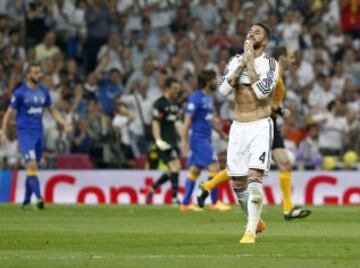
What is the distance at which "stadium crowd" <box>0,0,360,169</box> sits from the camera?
1067 inches

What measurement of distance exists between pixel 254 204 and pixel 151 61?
50.2 feet

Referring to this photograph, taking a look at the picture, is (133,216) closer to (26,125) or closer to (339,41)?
(26,125)

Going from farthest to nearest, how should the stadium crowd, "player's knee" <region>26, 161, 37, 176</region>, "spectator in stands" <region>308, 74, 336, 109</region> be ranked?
"spectator in stands" <region>308, 74, 336, 109</region> → the stadium crowd → "player's knee" <region>26, 161, 37, 176</region>

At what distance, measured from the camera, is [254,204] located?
1348 cm

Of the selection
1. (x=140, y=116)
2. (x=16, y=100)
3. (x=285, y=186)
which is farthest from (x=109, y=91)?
(x=285, y=186)

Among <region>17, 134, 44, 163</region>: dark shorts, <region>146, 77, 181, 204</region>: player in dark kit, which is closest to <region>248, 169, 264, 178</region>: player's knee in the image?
<region>17, 134, 44, 163</region>: dark shorts

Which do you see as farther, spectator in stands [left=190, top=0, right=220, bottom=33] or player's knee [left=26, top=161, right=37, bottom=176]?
spectator in stands [left=190, top=0, right=220, bottom=33]

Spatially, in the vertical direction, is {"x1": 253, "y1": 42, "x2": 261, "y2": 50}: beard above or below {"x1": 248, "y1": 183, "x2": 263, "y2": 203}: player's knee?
above

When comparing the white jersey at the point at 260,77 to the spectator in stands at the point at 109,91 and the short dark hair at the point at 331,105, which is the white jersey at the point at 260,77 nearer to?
the short dark hair at the point at 331,105

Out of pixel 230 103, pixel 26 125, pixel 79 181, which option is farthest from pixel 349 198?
pixel 26 125

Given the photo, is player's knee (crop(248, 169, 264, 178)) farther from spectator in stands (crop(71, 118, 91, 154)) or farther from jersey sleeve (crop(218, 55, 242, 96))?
spectator in stands (crop(71, 118, 91, 154))

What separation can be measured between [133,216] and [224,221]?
208 centimetres

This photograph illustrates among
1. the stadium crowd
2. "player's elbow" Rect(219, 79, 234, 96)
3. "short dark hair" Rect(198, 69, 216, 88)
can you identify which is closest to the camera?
"player's elbow" Rect(219, 79, 234, 96)

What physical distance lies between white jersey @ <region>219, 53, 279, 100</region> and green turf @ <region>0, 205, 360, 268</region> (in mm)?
1713
